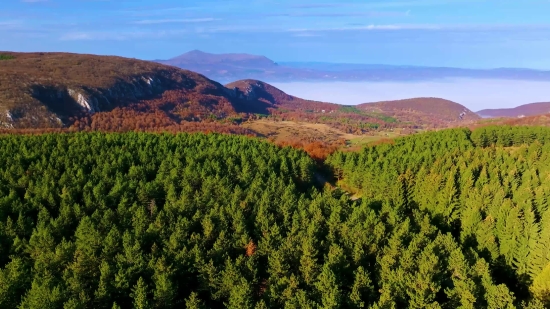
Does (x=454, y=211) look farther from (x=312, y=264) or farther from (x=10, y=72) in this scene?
(x=10, y=72)

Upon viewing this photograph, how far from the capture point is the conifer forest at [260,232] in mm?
33250

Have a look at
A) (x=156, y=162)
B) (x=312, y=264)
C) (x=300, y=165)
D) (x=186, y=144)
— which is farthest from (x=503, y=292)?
(x=186, y=144)

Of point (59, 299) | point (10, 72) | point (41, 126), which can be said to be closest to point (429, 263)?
point (59, 299)

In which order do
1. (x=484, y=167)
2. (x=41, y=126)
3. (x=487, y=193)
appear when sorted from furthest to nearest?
(x=41, y=126) < (x=484, y=167) < (x=487, y=193)

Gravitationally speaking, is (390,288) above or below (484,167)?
below

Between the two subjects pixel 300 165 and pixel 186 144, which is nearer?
pixel 300 165

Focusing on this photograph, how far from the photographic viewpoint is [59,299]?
30516mm

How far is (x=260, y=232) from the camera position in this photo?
1764 inches

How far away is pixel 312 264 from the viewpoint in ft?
118

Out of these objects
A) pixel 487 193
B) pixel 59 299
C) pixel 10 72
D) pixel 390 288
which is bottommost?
pixel 59 299

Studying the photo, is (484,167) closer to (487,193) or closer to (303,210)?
(487,193)

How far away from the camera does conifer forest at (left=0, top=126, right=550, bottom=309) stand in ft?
109

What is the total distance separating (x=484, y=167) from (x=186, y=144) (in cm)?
5640

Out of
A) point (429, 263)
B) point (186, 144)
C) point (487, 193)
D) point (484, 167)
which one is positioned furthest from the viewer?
point (186, 144)
